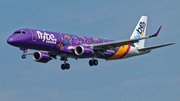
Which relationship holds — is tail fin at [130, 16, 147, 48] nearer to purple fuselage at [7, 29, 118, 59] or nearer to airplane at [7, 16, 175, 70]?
airplane at [7, 16, 175, 70]

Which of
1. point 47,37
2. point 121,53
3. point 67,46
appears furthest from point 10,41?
point 121,53

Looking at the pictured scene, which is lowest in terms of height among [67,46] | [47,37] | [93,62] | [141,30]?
[93,62]

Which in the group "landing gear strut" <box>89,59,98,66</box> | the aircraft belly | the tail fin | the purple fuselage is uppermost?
the tail fin

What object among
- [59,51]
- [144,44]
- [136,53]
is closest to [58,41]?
[59,51]

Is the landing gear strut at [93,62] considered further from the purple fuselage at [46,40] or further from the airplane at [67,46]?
the purple fuselage at [46,40]

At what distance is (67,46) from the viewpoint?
2124 inches

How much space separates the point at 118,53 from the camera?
61.0 meters

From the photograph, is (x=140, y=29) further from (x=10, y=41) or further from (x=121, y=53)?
(x=10, y=41)

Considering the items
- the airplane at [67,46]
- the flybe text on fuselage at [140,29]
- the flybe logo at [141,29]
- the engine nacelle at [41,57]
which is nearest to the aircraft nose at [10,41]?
the airplane at [67,46]

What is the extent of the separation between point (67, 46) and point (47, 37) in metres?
3.43

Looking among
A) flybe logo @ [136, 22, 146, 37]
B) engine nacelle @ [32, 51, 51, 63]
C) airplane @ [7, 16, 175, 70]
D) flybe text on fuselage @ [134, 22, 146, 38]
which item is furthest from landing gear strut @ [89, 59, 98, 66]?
flybe logo @ [136, 22, 146, 37]

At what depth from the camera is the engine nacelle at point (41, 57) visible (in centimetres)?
5665

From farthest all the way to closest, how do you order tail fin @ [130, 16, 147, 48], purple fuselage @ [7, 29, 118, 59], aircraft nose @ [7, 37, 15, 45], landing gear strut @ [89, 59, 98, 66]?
1. tail fin @ [130, 16, 147, 48]
2. landing gear strut @ [89, 59, 98, 66]
3. purple fuselage @ [7, 29, 118, 59]
4. aircraft nose @ [7, 37, 15, 45]

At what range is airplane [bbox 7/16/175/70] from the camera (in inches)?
1994
